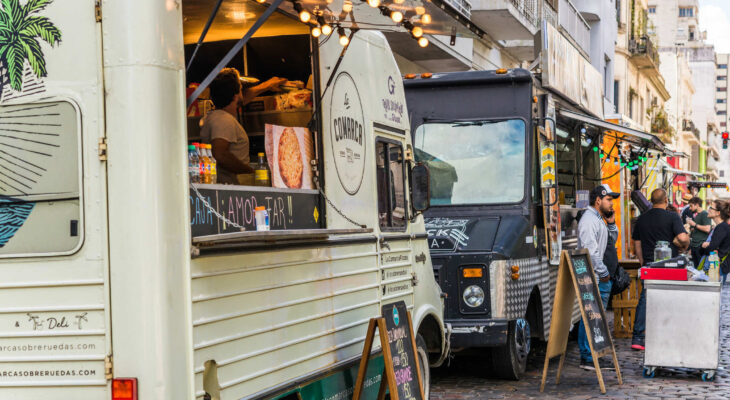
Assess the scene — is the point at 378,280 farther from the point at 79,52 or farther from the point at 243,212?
the point at 79,52

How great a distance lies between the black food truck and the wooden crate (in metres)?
2.27

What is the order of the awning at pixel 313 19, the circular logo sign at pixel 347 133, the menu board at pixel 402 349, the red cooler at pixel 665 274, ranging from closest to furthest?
the awning at pixel 313 19, the circular logo sign at pixel 347 133, the menu board at pixel 402 349, the red cooler at pixel 665 274

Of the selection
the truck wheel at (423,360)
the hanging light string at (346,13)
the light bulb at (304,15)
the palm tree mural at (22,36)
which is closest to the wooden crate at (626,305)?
the truck wheel at (423,360)

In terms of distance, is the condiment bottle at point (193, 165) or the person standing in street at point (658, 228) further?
the person standing in street at point (658, 228)

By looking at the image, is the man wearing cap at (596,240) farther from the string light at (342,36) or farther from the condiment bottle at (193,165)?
the condiment bottle at (193,165)

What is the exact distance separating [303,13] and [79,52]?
5.13ft

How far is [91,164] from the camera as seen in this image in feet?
13.6

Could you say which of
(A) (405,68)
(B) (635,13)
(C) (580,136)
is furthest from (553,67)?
(B) (635,13)

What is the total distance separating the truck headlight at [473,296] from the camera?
948 centimetres

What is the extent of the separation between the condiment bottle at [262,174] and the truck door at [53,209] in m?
1.39

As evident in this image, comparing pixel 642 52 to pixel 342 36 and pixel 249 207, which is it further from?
pixel 249 207

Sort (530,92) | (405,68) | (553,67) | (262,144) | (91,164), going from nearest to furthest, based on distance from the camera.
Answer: (91,164) < (262,144) < (530,92) < (553,67) < (405,68)

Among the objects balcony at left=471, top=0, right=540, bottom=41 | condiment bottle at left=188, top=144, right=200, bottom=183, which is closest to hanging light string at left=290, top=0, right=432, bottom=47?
condiment bottle at left=188, top=144, right=200, bottom=183

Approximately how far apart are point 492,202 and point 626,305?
381cm
